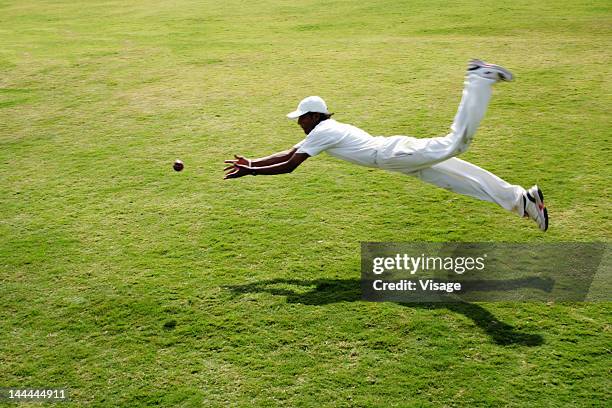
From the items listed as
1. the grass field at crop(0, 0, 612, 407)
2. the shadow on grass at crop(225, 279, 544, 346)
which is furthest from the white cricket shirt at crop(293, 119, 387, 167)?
the shadow on grass at crop(225, 279, 544, 346)

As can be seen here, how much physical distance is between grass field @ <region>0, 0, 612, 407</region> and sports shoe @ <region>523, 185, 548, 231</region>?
1.85 ft

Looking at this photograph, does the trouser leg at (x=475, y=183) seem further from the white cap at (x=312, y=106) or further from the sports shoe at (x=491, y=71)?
the white cap at (x=312, y=106)

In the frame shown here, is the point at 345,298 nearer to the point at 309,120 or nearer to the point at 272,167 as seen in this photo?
the point at 272,167

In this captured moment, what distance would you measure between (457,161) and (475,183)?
1.14 ft

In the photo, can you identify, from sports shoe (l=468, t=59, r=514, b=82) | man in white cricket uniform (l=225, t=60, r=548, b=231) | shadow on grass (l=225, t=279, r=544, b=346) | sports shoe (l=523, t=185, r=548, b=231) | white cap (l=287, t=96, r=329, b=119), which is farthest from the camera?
white cap (l=287, t=96, r=329, b=119)

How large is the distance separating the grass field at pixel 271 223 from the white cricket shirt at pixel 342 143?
1.14 metres

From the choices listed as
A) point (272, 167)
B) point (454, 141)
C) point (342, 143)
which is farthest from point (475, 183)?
point (272, 167)

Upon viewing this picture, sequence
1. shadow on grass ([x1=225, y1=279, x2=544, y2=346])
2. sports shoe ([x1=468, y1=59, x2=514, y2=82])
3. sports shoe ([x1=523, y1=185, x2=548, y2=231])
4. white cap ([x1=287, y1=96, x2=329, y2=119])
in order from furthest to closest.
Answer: white cap ([x1=287, y1=96, x2=329, y2=119]), sports shoe ([x1=523, y1=185, x2=548, y2=231]), sports shoe ([x1=468, y1=59, x2=514, y2=82]), shadow on grass ([x1=225, y1=279, x2=544, y2=346])

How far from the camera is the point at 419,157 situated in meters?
7.48

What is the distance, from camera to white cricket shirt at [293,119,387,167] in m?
7.58

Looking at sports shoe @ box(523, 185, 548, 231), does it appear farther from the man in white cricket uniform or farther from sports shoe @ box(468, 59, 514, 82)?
sports shoe @ box(468, 59, 514, 82)

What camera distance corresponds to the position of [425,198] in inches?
369

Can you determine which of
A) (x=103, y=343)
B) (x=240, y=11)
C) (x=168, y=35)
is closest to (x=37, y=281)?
(x=103, y=343)

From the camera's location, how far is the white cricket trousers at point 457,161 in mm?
7250
